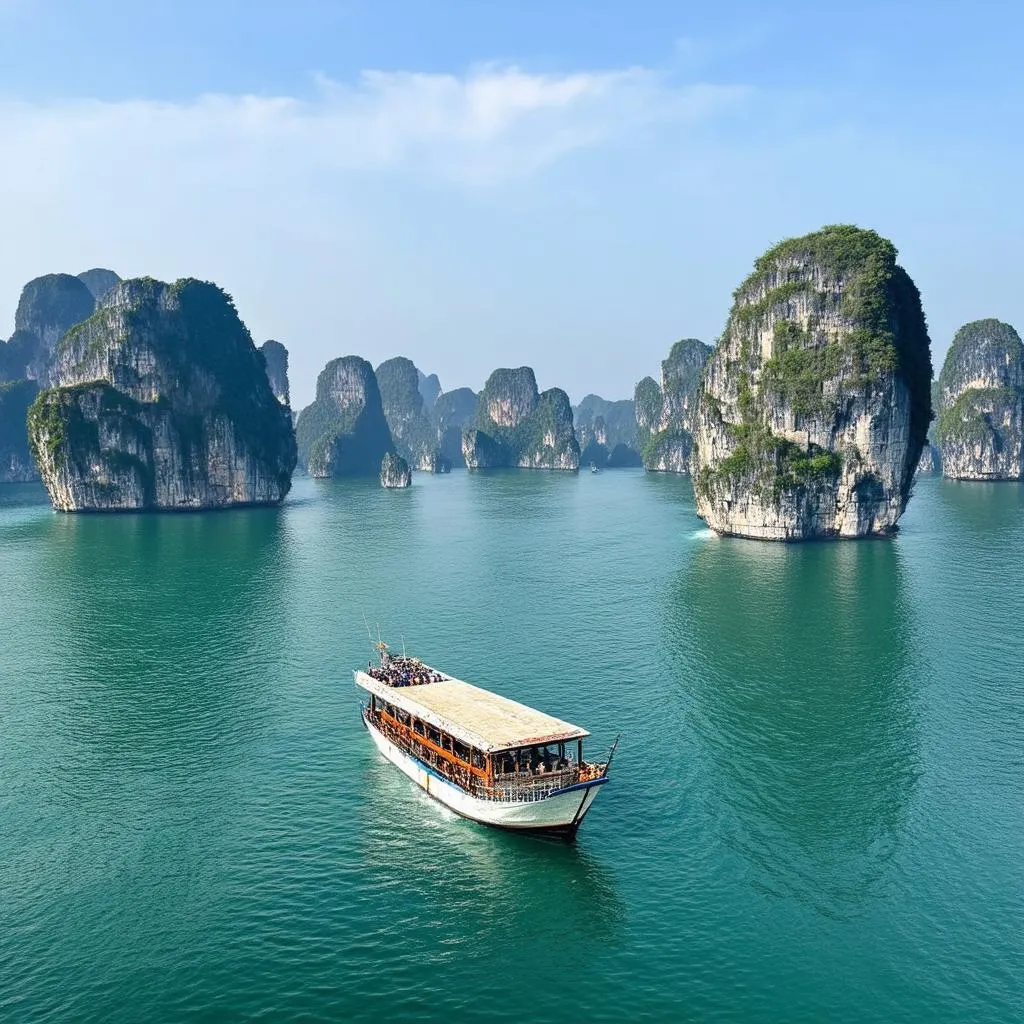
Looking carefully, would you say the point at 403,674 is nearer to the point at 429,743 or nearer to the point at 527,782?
the point at 429,743

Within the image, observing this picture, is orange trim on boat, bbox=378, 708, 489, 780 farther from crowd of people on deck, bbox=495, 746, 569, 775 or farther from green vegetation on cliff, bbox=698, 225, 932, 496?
green vegetation on cliff, bbox=698, 225, 932, 496

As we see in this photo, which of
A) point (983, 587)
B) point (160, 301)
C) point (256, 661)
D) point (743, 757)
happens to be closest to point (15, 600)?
point (256, 661)

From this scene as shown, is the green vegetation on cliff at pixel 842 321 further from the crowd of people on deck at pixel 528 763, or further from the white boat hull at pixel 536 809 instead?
the white boat hull at pixel 536 809

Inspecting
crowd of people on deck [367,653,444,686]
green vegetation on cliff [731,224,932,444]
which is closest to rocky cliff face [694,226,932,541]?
green vegetation on cliff [731,224,932,444]

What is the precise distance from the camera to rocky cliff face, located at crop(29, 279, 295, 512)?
152875 millimetres

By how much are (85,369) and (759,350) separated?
120 metres

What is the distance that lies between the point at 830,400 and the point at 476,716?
280 feet

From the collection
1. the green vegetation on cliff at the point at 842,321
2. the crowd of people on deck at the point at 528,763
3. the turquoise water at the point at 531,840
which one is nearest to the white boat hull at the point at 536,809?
the turquoise water at the point at 531,840

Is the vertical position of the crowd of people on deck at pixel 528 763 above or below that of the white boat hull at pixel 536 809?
above

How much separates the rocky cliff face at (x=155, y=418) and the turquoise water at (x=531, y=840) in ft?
243

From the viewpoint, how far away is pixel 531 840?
36.6 meters

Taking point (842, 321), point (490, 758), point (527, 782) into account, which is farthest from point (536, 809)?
point (842, 321)

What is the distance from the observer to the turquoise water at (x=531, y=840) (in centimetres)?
2819

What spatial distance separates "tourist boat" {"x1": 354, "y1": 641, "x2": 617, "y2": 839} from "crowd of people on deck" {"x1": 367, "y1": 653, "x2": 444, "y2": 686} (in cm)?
176
